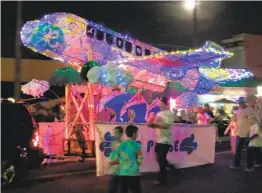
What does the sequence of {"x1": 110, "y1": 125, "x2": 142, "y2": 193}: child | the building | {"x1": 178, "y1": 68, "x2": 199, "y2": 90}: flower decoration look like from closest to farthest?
{"x1": 110, "y1": 125, "x2": 142, "y2": 193}: child, {"x1": 178, "y1": 68, "x2": 199, "y2": 90}: flower decoration, the building

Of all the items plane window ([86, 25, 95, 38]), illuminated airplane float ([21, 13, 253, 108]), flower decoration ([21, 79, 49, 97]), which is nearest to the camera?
illuminated airplane float ([21, 13, 253, 108])

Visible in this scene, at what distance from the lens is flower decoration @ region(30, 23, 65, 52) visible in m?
13.1

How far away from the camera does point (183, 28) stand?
31953 mm

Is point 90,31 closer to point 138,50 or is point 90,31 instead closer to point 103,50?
point 103,50

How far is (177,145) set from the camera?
11.7 m

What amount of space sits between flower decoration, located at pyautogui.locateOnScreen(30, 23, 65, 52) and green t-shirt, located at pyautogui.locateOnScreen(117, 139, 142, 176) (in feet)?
22.9

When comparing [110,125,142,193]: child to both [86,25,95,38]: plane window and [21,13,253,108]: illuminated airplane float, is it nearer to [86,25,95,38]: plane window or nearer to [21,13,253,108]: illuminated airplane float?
[21,13,253,108]: illuminated airplane float

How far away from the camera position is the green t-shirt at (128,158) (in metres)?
6.77

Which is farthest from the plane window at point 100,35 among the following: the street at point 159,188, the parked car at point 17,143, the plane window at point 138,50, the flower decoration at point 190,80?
the parked car at point 17,143

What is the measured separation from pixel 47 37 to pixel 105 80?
7.56ft

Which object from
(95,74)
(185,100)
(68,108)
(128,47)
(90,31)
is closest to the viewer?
(95,74)

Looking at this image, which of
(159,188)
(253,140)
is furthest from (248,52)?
(159,188)

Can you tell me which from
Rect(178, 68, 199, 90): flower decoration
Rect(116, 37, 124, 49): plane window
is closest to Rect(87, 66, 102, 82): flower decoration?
Rect(116, 37, 124, 49): plane window

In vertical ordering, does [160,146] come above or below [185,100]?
below
